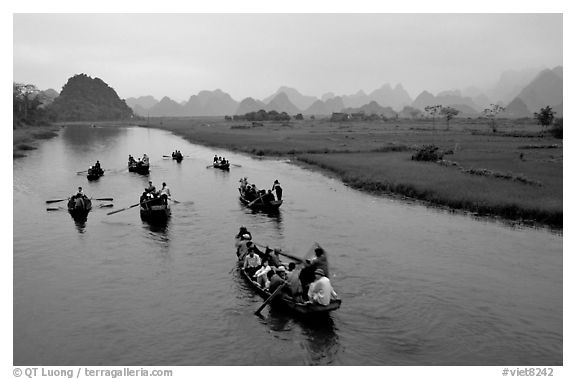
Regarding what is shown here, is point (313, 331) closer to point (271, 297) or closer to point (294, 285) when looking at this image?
point (294, 285)

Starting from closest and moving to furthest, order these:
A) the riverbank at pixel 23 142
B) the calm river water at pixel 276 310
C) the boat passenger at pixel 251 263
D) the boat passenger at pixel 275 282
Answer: the calm river water at pixel 276 310
the boat passenger at pixel 275 282
the boat passenger at pixel 251 263
the riverbank at pixel 23 142

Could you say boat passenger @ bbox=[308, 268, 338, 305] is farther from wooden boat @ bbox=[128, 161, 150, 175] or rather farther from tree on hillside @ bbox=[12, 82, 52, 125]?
tree on hillside @ bbox=[12, 82, 52, 125]

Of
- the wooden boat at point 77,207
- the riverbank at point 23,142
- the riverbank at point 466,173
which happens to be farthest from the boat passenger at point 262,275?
the riverbank at point 23,142

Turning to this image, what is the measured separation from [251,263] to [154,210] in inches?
407

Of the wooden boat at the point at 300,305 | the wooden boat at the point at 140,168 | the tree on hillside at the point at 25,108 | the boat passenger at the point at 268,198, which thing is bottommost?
the wooden boat at the point at 300,305

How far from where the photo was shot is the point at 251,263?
1714 centimetres

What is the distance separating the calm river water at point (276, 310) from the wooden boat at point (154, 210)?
1.70 feet

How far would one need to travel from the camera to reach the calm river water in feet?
41.5

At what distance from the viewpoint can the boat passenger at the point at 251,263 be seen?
16913mm

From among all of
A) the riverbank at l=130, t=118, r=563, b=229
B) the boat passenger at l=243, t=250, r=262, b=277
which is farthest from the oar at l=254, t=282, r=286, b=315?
the riverbank at l=130, t=118, r=563, b=229

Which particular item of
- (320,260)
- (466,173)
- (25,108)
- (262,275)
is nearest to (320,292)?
(320,260)

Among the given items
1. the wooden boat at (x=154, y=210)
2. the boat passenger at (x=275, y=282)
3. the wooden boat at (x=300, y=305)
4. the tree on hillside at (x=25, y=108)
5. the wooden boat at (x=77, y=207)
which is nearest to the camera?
the wooden boat at (x=300, y=305)

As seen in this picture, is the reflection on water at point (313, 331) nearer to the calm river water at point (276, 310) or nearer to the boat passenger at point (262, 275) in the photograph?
the calm river water at point (276, 310)

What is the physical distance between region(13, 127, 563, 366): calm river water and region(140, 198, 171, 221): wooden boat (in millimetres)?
519
